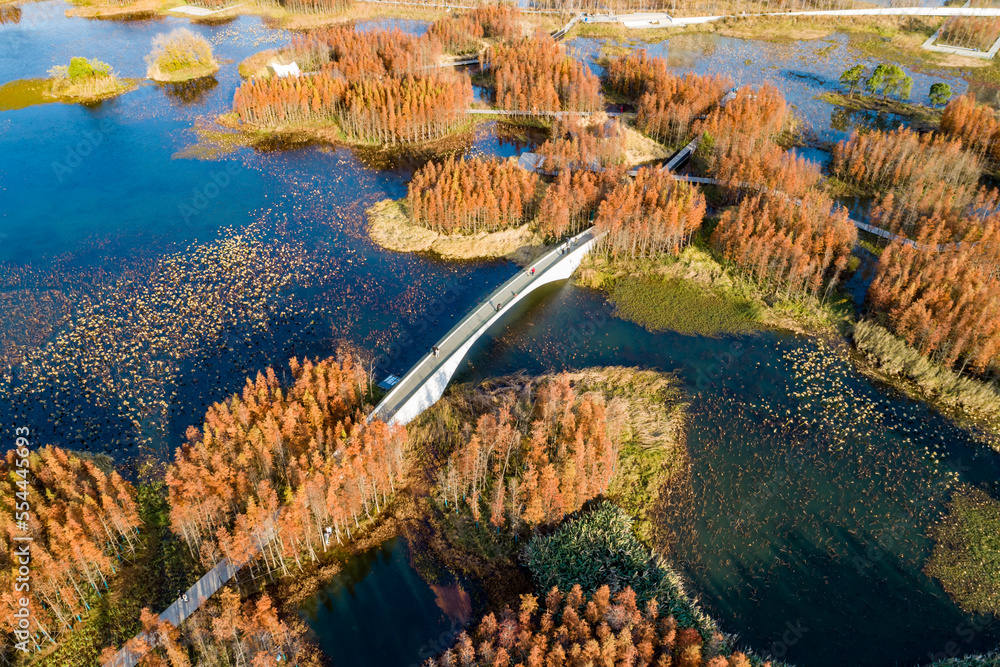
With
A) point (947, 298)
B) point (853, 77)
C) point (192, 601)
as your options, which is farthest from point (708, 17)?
point (192, 601)

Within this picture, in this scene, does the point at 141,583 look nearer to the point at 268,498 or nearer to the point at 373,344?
the point at 268,498

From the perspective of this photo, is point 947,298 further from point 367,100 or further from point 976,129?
point 367,100

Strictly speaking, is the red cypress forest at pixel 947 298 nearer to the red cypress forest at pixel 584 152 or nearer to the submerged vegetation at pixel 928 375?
the submerged vegetation at pixel 928 375

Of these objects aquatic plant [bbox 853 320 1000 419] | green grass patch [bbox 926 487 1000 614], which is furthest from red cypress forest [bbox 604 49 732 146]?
green grass patch [bbox 926 487 1000 614]

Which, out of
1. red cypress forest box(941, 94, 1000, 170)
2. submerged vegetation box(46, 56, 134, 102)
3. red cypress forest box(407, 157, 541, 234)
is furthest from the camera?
submerged vegetation box(46, 56, 134, 102)

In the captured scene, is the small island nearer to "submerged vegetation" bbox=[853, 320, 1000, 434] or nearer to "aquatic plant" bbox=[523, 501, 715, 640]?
"aquatic plant" bbox=[523, 501, 715, 640]

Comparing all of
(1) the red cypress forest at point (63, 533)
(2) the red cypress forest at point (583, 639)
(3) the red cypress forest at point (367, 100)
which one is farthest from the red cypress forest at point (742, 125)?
(1) the red cypress forest at point (63, 533)
